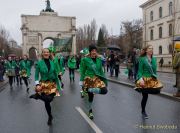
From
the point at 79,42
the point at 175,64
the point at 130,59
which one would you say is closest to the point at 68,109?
the point at 175,64

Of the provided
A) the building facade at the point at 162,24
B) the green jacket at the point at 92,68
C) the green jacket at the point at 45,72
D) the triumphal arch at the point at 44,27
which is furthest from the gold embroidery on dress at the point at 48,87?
the triumphal arch at the point at 44,27

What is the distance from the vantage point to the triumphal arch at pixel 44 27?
7919cm

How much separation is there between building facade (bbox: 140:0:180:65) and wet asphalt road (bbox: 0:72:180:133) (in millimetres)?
38482

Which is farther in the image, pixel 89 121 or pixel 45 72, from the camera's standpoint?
pixel 89 121

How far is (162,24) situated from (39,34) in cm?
3467

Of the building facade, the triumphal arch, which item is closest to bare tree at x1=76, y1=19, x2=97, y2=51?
the triumphal arch

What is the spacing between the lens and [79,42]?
96312 mm

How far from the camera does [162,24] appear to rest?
182 feet

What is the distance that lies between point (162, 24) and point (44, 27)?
3314 cm

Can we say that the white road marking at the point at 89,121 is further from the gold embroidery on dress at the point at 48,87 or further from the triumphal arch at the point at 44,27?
the triumphal arch at the point at 44,27

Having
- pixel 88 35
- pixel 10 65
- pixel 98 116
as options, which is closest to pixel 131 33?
pixel 88 35

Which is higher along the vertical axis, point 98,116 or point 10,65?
point 10,65

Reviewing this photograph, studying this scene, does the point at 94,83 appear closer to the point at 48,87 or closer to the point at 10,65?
the point at 48,87

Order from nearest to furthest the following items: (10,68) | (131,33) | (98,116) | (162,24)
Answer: (98,116) → (10,68) → (162,24) → (131,33)
